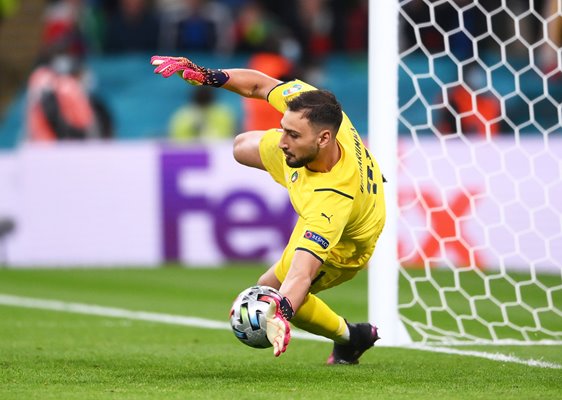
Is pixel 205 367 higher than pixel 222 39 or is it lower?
lower

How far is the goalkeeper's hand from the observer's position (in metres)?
6.00

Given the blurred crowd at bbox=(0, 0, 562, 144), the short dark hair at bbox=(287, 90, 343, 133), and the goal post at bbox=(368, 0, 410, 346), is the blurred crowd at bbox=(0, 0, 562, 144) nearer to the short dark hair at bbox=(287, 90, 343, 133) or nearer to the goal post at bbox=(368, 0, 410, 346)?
the goal post at bbox=(368, 0, 410, 346)

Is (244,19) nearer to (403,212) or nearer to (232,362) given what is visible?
(403,212)

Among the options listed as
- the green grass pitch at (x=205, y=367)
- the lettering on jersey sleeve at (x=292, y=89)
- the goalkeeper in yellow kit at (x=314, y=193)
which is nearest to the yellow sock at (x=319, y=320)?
the goalkeeper in yellow kit at (x=314, y=193)

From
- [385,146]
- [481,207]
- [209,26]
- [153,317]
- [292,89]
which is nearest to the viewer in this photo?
[292,89]

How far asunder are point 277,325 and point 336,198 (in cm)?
80

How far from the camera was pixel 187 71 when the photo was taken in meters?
7.12

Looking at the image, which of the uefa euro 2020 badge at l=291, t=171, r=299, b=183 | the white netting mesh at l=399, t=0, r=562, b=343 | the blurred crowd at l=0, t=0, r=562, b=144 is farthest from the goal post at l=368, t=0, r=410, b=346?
the blurred crowd at l=0, t=0, r=562, b=144

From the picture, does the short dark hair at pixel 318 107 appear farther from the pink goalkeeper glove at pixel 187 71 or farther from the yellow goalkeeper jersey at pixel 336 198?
the pink goalkeeper glove at pixel 187 71

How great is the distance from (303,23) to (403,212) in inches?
264

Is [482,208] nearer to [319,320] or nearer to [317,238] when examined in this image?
[319,320]

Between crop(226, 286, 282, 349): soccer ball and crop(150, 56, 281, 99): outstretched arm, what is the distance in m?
1.48

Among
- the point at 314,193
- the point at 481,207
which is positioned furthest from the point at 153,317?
the point at 481,207

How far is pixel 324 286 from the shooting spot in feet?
23.7
